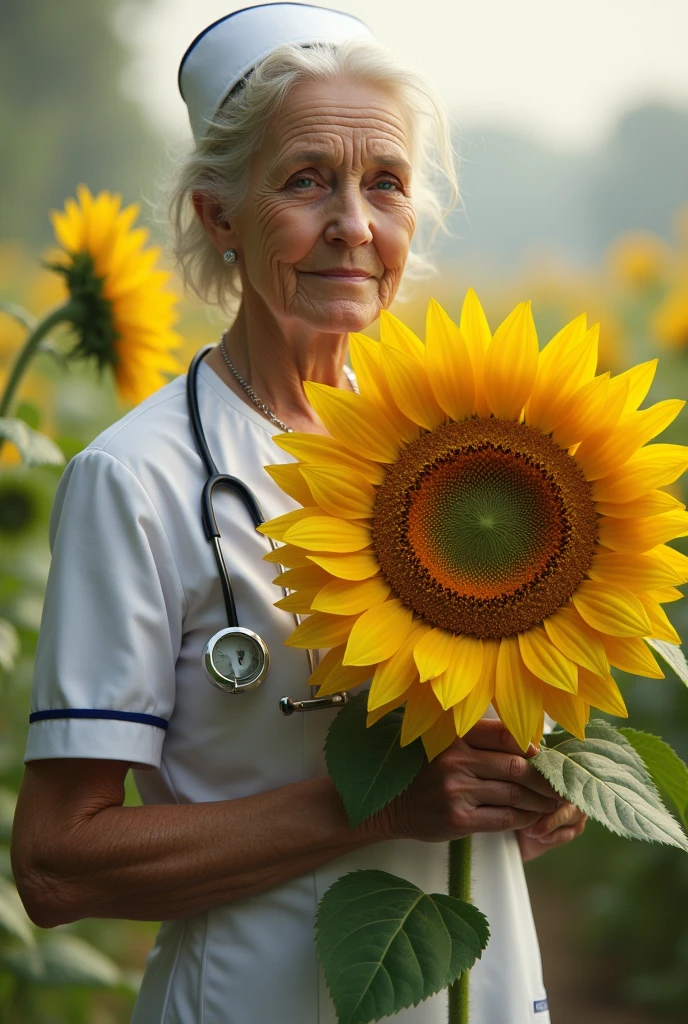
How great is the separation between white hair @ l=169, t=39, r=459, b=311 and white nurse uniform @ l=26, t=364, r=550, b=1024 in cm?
36

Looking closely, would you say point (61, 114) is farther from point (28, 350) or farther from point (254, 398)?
point (254, 398)

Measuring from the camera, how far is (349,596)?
3.08 ft

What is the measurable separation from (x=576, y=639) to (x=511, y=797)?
211 mm

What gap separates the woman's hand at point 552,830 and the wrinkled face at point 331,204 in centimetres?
59

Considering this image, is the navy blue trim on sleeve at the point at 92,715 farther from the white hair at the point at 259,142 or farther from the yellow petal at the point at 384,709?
the white hair at the point at 259,142

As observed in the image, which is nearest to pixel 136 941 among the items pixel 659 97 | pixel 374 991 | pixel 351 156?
pixel 374 991

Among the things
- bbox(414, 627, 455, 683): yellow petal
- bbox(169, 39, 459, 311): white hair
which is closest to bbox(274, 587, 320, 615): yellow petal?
bbox(414, 627, 455, 683): yellow petal

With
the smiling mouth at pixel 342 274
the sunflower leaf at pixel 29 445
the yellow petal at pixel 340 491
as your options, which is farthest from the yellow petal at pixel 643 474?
the sunflower leaf at pixel 29 445

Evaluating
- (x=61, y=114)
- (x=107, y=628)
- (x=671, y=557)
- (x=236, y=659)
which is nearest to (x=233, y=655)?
(x=236, y=659)

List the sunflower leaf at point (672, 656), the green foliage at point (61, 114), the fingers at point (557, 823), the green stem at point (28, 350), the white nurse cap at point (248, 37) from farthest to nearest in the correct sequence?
the green foliage at point (61, 114), the green stem at point (28, 350), the white nurse cap at point (248, 37), the fingers at point (557, 823), the sunflower leaf at point (672, 656)

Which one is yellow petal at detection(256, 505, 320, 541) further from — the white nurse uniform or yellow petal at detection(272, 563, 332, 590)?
the white nurse uniform

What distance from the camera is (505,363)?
3.06 ft

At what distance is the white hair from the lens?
1223 millimetres

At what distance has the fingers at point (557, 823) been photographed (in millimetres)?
1136
